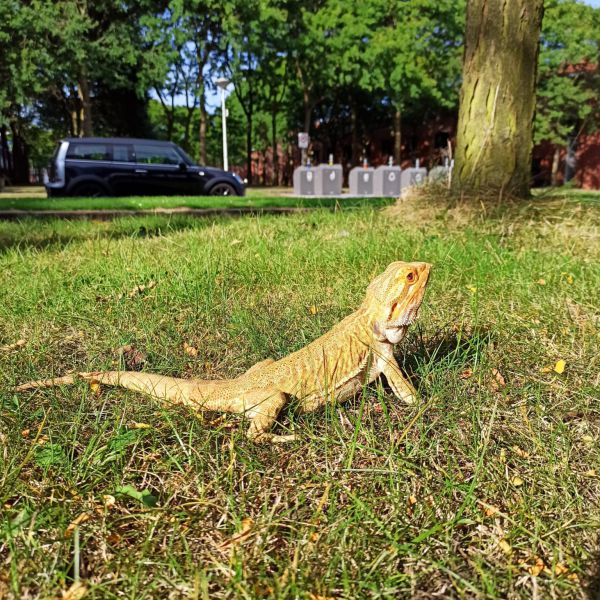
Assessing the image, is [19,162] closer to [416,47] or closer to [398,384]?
[416,47]

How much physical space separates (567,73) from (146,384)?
38.8 metres

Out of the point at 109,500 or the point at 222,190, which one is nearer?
the point at 109,500

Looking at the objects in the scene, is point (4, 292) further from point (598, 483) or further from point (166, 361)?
point (598, 483)

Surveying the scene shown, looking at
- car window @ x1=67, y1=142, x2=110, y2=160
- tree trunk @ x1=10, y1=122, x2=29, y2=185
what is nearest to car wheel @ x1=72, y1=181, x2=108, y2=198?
car window @ x1=67, y1=142, x2=110, y2=160

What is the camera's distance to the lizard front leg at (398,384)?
7.18ft

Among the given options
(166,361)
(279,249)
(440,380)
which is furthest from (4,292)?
(440,380)

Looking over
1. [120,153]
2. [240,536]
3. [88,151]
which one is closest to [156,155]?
[120,153]

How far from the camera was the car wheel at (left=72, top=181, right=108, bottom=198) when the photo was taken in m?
16.4

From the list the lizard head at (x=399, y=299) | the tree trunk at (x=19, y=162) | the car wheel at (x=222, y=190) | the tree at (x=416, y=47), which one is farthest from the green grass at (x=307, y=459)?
the tree trunk at (x=19, y=162)

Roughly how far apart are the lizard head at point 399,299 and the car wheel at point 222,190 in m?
15.8

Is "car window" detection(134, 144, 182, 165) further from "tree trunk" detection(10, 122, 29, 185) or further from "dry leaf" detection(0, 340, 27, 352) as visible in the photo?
"tree trunk" detection(10, 122, 29, 185)

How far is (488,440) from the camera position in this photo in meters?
1.89

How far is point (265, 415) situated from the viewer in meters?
2.04

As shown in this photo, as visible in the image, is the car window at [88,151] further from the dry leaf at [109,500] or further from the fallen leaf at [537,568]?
the fallen leaf at [537,568]
